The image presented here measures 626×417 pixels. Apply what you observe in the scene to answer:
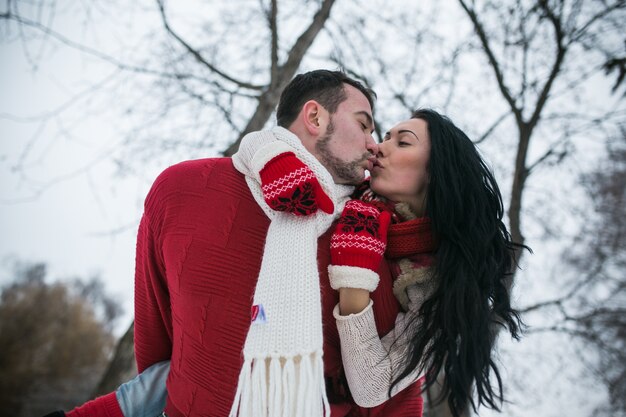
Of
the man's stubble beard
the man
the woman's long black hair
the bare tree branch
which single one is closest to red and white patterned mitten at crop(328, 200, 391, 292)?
the man

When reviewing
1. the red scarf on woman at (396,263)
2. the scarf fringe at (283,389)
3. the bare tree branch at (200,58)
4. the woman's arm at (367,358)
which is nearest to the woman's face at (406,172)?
the red scarf on woman at (396,263)

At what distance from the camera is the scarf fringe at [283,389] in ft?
4.24

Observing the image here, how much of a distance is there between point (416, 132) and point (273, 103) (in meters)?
1.77

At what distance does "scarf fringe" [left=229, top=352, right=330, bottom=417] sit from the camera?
129 centimetres

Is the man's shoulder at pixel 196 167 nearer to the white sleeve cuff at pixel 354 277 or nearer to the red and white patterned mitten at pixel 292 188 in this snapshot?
the red and white patterned mitten at pixel 292 188

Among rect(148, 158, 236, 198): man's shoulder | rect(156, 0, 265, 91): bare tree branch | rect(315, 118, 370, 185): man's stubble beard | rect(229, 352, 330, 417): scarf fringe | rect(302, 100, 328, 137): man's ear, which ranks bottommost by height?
rect(229, 352, 330, 417): scarf fringe

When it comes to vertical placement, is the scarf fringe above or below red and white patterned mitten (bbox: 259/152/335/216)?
below

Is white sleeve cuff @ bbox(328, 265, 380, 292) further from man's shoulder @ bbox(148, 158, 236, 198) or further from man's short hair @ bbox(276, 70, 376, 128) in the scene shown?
man's short hair @ bbox(276, 70, 376, 128)

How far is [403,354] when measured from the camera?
1.53m

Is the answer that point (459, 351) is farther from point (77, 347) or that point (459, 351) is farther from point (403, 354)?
point (77, 347)

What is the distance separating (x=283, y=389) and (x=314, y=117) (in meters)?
1.24

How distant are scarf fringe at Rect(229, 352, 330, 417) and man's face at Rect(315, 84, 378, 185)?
910 mm

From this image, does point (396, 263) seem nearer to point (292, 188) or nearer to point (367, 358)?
point (367, 358)

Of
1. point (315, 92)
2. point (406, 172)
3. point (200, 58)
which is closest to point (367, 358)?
point (406, 172)
